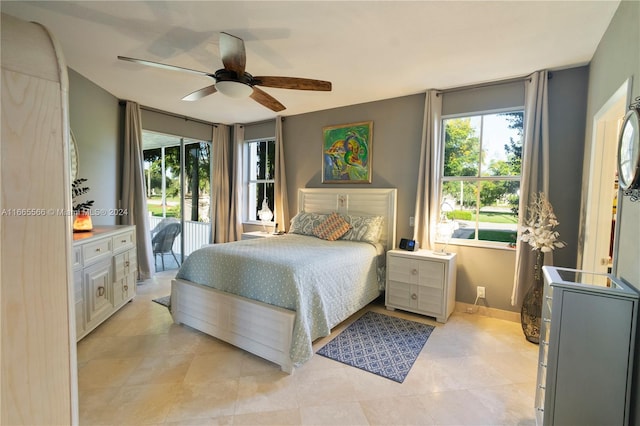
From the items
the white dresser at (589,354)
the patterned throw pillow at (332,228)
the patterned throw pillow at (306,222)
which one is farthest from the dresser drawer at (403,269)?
the white dresser at (589,354)

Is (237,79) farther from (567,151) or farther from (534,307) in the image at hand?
(534,307)

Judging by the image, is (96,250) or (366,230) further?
(366,230)

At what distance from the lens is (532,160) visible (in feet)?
9.50

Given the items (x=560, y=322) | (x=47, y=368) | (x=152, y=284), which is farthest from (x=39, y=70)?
(x=152, y=284)

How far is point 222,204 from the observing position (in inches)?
213

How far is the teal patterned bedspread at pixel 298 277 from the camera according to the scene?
2.22 metres

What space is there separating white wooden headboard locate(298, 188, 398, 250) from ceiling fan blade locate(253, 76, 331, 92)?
1.84 meters

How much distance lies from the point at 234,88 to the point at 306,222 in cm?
216

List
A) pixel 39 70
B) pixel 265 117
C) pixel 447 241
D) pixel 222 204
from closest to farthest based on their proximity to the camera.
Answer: pixel 39 70 < pixel 447 241 < pixel 265 117 < pixel 222 204

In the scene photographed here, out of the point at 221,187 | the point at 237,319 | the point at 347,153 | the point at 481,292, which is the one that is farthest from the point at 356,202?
Result: the point at 221,187

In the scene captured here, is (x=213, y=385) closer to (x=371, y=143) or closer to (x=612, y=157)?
(x=371, y=143)

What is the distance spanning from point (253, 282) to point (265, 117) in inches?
132

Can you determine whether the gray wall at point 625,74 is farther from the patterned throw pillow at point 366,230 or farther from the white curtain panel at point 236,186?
the white curtain panel at point 236,186

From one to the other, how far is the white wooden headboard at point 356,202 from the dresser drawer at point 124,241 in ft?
7.44
